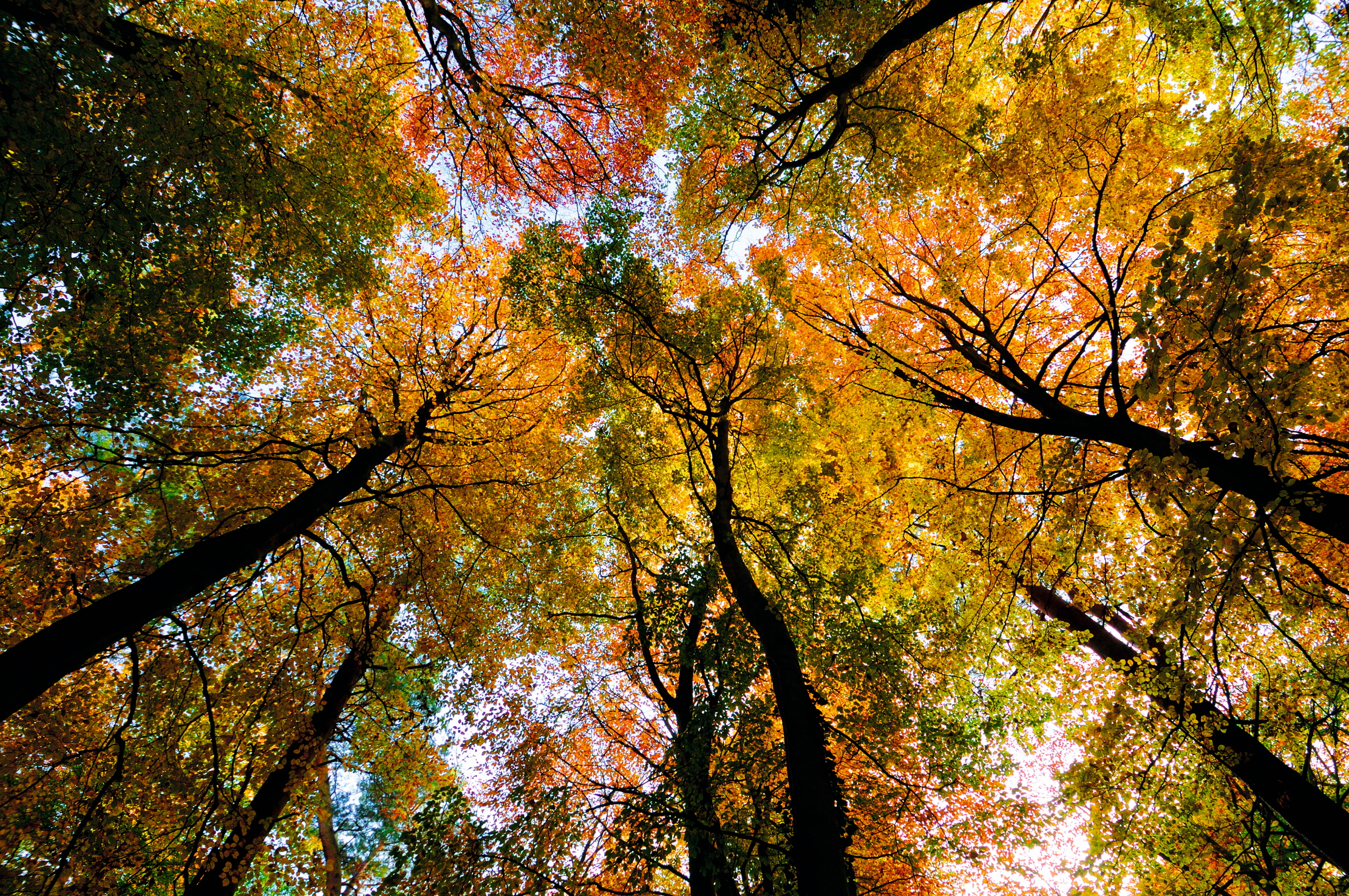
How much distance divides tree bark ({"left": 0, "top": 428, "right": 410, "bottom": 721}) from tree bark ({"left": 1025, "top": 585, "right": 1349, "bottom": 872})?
8.85 m

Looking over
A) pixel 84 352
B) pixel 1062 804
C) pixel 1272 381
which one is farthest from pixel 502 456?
pixel 1062 804

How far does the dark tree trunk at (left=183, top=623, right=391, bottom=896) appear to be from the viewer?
5.30m

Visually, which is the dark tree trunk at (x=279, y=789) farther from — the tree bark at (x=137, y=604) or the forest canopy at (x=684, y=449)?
the tree bark at (x=137, y=604)

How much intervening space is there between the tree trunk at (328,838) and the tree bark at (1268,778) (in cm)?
1055

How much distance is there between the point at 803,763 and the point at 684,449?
7062 millimetres

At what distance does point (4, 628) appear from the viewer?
18.4 feet

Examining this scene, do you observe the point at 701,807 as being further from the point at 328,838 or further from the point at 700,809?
the point at 328,838

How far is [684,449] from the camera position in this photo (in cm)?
1034

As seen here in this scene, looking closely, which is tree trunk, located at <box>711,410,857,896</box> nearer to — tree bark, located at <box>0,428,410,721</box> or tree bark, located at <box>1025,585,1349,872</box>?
tree bark, located at <box>1025,585,1349,872</box>

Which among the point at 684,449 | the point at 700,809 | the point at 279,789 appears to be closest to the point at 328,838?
the point at 279,789

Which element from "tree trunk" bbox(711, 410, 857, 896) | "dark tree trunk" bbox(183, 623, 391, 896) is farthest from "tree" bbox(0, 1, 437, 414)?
"tree trunk" bbox(711, 410, 857, 896)

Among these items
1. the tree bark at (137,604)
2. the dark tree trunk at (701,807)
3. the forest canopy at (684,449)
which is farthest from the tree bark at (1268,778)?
the tree bark at (137,604)

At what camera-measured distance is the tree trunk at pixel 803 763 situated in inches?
128

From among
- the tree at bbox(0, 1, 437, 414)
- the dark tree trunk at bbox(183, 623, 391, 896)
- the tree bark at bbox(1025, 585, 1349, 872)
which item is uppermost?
the tree at bbox(0, 1, 437, 414)
